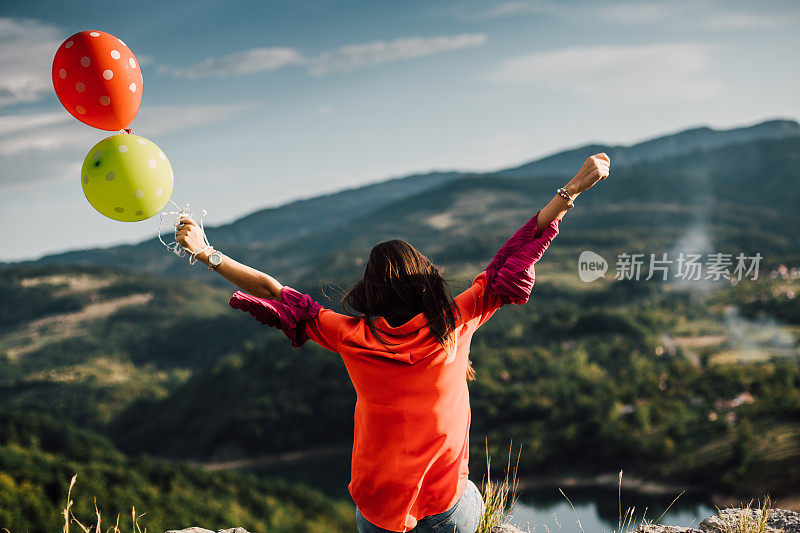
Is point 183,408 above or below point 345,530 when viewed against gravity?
below

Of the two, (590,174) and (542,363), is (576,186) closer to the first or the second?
(590,174)

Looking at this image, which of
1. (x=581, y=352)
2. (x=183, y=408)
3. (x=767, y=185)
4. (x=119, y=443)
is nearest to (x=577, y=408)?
(x=581, y=352)

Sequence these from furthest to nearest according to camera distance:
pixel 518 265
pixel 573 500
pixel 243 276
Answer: pixel 573 500, pixel 243 276, pixel 518 265

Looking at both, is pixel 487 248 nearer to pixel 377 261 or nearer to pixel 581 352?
pixel 581 352

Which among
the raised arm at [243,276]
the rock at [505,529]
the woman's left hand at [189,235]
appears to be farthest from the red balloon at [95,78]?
the rock at [505,529]

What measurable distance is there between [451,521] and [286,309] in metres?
0.87

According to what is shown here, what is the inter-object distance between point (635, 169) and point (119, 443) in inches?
6146

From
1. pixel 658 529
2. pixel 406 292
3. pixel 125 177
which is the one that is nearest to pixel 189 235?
pixel 125 177

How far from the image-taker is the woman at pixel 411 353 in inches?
68.4

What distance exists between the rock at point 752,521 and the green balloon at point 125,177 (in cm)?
306

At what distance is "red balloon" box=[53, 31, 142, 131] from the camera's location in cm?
263

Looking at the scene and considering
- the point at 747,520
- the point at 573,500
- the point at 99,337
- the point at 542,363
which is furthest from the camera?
the point at 99,337

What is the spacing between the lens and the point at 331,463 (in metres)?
50.1

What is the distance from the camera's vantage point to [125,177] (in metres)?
2.52
